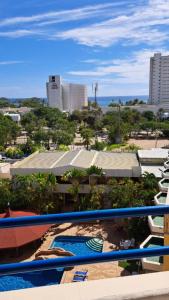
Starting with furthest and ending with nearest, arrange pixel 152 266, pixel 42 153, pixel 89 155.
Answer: pixel 42 153 < pixel 89 155 < pixel 152 266

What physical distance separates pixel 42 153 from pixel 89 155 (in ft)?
16.6

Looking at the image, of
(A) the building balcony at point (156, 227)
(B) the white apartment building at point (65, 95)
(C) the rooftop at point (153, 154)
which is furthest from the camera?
(B) the white apartment building at point (65, 95)

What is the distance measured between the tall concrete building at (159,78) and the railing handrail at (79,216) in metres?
130

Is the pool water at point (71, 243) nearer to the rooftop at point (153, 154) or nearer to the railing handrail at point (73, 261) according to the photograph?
the rooftop at point (153, 154)

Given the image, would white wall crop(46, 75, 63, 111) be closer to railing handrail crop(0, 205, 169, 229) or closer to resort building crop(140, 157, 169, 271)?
resort building crop(140, 157, 169, 271)

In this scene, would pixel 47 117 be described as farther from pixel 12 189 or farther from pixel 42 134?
pixel 12 189

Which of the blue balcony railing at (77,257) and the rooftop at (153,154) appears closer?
the blue balcony railing at (77,257)

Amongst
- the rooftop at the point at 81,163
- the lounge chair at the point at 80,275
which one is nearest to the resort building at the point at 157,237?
the lounge chair at the point at 80,275

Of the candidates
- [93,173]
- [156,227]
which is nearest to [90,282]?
[156,227]

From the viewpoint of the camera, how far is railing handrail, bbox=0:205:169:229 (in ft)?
7.25

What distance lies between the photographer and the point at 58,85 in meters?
120

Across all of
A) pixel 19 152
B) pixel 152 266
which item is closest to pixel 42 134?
pixel 19 152

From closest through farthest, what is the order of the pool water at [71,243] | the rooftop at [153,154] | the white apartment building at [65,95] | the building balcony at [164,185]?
the building balcony at [164,185], the pool water at [71,243], the rooftop at [153,154], the white apartment building at [65,95]

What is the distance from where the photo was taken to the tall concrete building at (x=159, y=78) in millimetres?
128500
